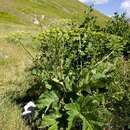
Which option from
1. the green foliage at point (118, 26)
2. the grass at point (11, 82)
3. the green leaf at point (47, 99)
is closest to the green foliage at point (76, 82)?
the green leaf at point (47, 99)

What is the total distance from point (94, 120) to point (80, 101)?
1.48 feet

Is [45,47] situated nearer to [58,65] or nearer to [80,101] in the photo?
[58,65]

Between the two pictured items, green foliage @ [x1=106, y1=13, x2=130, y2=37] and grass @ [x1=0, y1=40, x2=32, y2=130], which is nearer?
grass @ [x1=0, y1=40, x2=32, y2=130]

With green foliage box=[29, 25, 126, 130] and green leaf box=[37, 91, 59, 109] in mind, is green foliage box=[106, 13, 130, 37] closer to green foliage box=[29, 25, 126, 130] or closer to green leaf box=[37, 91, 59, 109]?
green foliage box=[29, 25, 126, 130]

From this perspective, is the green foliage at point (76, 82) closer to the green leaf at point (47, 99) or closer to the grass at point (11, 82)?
the green leaf at point (47, 99)

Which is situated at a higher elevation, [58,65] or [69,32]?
[69,32]

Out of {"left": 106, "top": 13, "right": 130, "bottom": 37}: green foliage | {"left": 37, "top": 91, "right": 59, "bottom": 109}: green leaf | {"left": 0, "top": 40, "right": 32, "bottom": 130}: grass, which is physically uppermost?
{"left": 106, "top": 13, "right": 130, "bottom": 37}: green foliage

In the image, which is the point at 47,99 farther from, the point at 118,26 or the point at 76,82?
the point at 118,26

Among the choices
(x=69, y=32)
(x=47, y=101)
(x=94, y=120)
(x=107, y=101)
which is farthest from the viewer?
(x=69, y=32)

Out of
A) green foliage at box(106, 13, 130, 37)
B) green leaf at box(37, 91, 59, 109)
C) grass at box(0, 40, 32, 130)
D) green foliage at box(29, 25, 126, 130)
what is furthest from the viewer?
green foliage at box(106, 13, 130, 37)

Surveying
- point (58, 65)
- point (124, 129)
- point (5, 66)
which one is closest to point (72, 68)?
point (58, 65)

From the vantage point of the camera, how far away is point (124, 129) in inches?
262

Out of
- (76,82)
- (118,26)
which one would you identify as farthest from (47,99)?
(118,26)

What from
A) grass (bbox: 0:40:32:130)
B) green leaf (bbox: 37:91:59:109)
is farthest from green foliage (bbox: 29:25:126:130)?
grass (bbox: 0:40:32:130)
